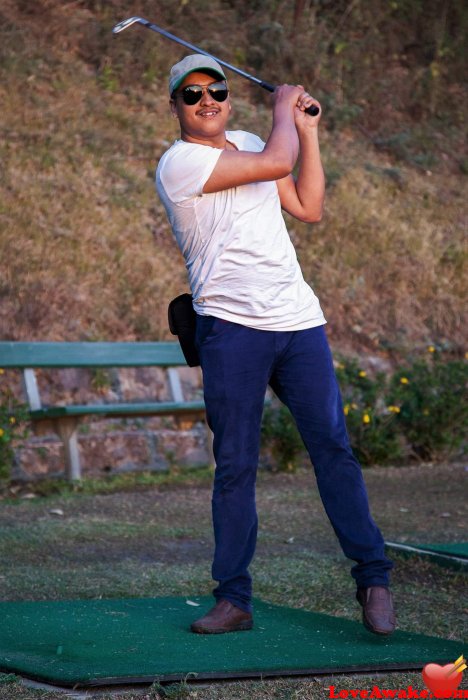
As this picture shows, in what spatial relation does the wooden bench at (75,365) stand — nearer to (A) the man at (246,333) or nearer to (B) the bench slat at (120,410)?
(B) the bench slat at (120,410)

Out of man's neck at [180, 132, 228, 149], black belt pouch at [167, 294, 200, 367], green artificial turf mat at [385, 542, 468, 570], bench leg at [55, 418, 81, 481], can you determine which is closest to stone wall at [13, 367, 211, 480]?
bench leg at [55, 418, 81, 481]

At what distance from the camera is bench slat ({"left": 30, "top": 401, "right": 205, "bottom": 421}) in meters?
8.19

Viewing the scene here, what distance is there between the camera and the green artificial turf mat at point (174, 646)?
345 cm

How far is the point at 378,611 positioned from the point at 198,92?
1.88 m

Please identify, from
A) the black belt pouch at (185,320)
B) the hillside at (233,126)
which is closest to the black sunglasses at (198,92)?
the black belt pouch at (185,320)

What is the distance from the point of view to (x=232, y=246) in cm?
384

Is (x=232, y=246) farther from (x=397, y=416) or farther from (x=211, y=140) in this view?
(x=397, y=416)

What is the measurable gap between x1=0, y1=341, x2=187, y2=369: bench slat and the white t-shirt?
15.3 ft

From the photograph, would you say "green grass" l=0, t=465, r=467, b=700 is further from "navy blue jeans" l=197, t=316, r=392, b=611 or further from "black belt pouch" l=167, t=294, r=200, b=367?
"black belt pouch" l=167, t=294, r=200, b=367

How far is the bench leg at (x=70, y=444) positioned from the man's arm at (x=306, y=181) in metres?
4.62

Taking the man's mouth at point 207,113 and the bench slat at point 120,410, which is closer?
the man's mouth at point 207,113

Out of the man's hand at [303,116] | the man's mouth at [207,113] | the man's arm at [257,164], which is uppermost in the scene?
the man's mouth at [207,113]

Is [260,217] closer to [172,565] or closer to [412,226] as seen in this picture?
[172,565]

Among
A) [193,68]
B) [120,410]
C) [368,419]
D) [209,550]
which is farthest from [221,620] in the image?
[368,419]
